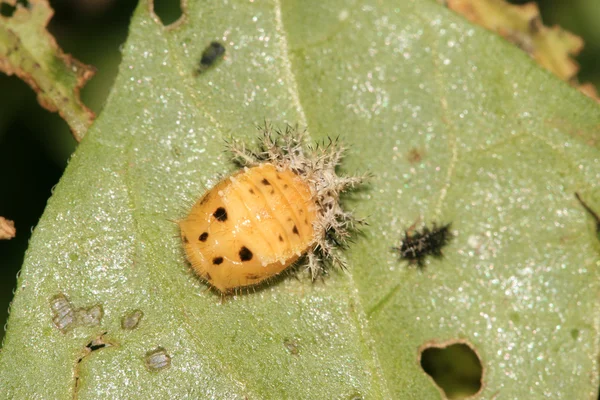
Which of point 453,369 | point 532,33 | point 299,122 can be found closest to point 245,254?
point 299,122

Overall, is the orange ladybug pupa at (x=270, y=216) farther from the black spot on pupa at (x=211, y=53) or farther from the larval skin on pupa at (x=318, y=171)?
the black spot on pupa at (x=211, y=53)

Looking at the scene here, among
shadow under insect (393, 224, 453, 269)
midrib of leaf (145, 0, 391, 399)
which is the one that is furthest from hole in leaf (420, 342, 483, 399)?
shadow under insect (393, 224, 453, 269)

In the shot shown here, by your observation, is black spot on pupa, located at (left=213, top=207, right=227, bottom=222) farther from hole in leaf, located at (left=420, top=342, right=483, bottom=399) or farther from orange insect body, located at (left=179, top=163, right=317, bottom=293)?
hole in leaf, located at (left=420, top=342, right=483, bottom=399)

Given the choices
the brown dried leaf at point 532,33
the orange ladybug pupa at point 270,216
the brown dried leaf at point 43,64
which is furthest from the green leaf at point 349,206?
the brown dried leaf at point 532,33

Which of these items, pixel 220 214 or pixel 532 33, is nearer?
pixel 220 214

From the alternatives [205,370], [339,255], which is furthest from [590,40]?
[205,370]

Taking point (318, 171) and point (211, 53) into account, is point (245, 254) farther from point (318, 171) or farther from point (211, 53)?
point (211, 53)
